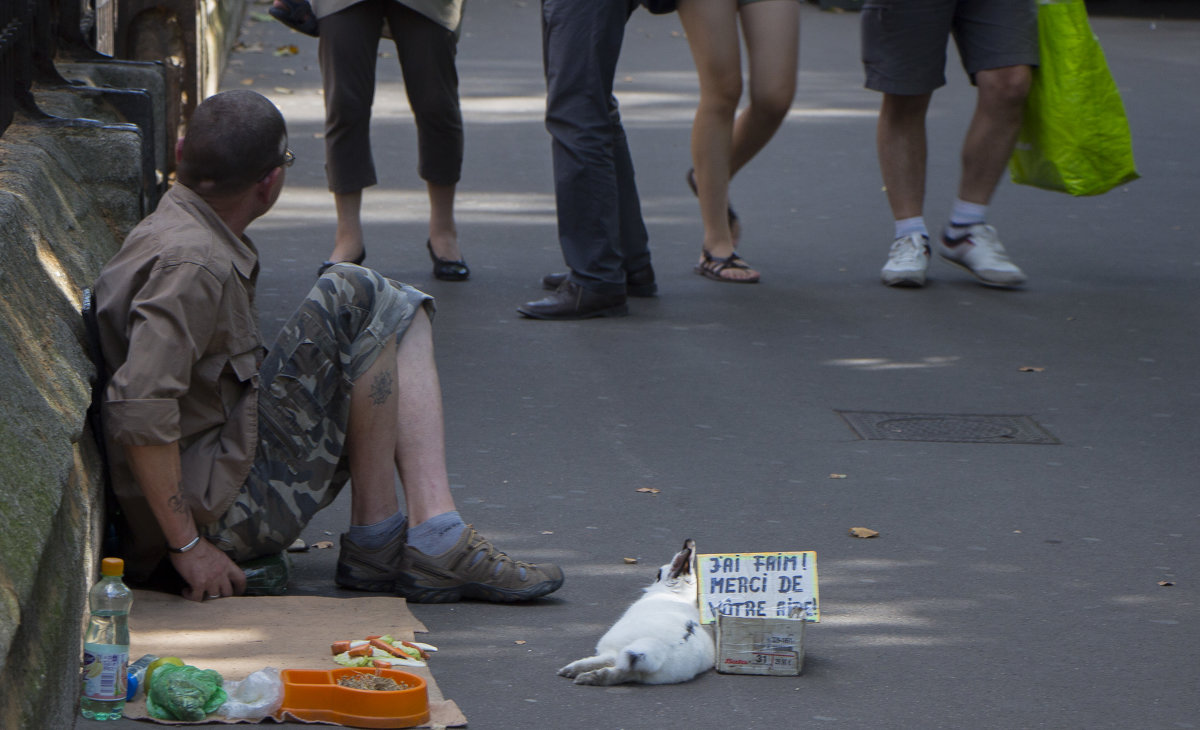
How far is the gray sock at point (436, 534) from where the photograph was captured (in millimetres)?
3658

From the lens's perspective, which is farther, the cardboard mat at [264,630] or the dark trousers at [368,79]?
the dark trousers at [368,79]

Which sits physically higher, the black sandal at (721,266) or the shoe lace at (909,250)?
the shoe lace at (909,250)

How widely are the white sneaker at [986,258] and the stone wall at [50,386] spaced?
3.82 metres

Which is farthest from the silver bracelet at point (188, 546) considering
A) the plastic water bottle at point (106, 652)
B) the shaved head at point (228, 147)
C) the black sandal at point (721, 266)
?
the black sandal at point (721, 266)

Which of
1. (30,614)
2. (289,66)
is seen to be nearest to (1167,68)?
(289,66)

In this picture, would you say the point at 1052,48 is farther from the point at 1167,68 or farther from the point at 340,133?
the point at 1167,68

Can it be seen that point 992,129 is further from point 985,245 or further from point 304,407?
point 304,407

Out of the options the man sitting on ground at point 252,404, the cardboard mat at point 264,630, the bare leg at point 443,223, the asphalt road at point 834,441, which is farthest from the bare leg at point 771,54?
the cardboard mat at point 264,630

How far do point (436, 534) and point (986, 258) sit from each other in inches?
162

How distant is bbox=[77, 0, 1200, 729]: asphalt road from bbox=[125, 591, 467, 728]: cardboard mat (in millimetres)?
98

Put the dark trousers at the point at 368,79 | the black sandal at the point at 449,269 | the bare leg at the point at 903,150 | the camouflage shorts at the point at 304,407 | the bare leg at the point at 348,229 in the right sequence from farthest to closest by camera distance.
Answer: the bare leg at the point at 903,150 < the black sandal at the point at 449,269 < the bare leg at the point at 348,229 < the dark trousers at the point at 368,79 < the camouflage shorts at the point at 304,407

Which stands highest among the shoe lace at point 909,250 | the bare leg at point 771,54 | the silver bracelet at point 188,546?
the bare leg at point 771,54

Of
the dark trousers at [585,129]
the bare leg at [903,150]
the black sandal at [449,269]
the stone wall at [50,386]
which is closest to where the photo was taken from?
the stone wall at [50,386]

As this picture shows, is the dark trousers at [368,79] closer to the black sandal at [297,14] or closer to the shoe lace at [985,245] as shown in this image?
the black sandal at [297,14]
